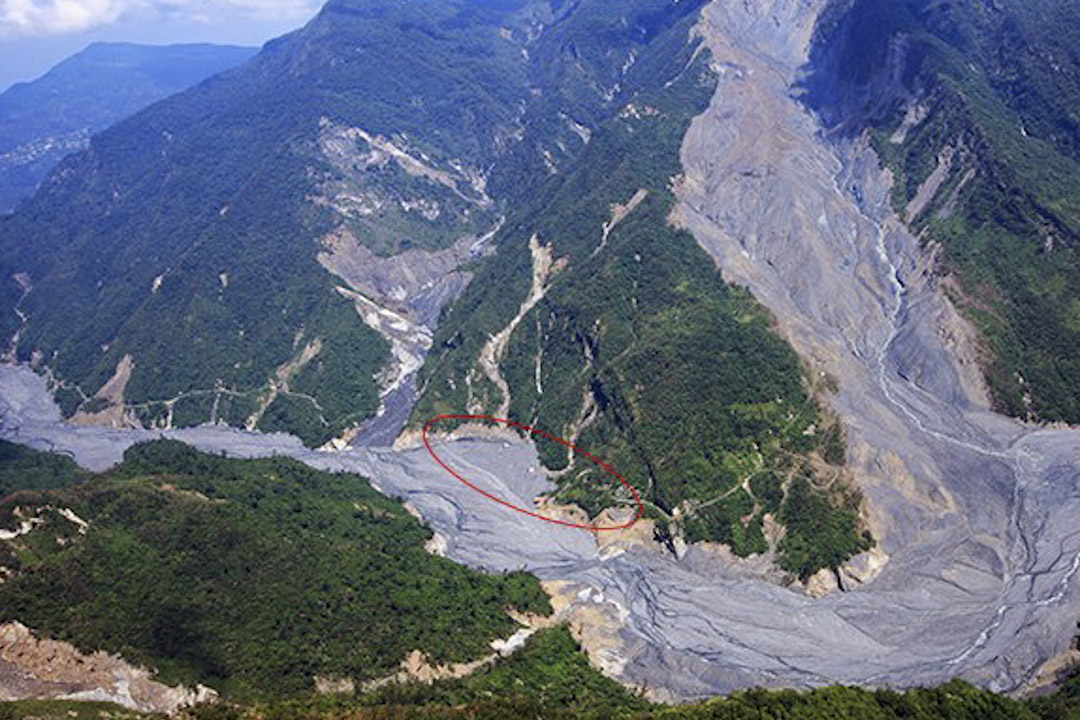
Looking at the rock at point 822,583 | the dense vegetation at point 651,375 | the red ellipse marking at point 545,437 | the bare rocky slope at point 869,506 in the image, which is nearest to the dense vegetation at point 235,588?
the bare rocky slope at point 869,506

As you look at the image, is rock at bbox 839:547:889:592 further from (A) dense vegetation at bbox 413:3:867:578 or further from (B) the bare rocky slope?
(A) dense vegetation at bbox 413:3:867:578

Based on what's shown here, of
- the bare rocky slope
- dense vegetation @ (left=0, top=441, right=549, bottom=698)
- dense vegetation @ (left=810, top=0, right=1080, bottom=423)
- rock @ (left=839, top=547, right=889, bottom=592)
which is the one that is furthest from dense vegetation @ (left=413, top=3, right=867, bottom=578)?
dense vegetation @ (left=810, top=0, right=1080, bottom=423)

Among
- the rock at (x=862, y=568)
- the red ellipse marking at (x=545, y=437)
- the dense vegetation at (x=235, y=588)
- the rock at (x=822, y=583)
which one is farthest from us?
the red ellipse marking at (x=545, y=437)

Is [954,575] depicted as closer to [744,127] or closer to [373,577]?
[373,577]

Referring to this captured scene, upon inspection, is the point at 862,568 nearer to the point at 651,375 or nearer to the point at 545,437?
the point at 651,375

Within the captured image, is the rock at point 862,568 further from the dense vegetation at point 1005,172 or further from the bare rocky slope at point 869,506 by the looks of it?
the dense vegetation at point 1005,172

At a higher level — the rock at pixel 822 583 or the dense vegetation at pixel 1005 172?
the dense vegetation at pixel 1005 172
